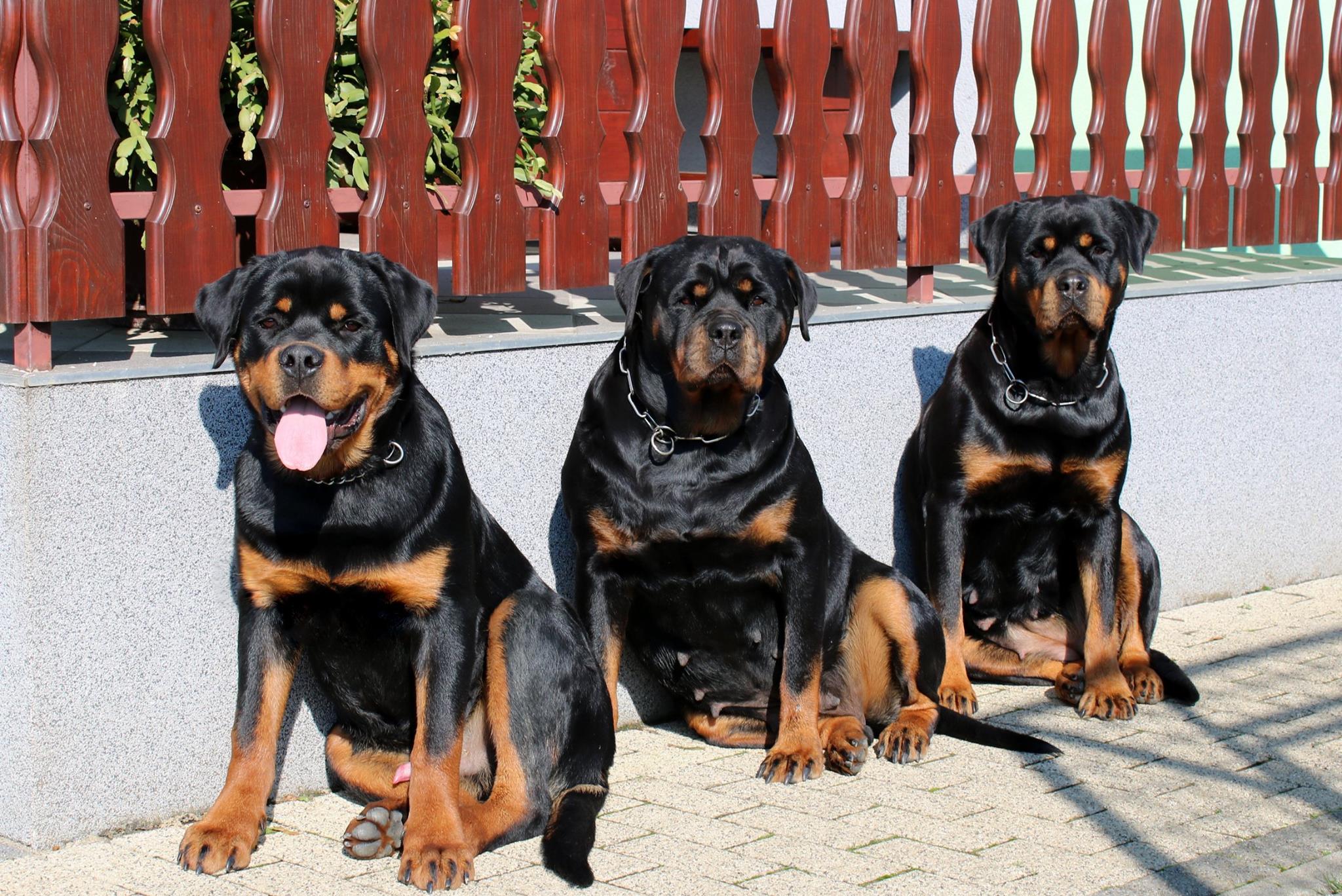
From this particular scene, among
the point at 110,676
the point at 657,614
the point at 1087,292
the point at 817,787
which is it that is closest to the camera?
the point at 110,676

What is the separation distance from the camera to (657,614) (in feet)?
15.4

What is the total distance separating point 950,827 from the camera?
4055 mm

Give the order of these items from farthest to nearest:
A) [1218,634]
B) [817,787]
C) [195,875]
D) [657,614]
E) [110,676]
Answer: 1. [1218,634]
2. [657,614]
3. [817,787]
4. [110,676]
5. [195,875]

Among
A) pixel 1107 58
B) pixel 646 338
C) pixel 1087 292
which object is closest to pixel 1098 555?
pixel 1087 292

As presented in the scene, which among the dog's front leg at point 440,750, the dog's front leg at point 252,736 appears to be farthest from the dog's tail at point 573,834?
the dog's front leg at point 252,736

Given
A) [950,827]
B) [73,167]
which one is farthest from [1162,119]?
[73,167]

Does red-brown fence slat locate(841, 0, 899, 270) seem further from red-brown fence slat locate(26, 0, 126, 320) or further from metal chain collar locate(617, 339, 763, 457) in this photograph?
red-brown fence slat locate(26, 0, 126, 320)

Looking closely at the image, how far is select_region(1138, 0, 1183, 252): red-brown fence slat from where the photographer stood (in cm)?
652

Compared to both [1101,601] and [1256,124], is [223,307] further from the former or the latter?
[1256,124]

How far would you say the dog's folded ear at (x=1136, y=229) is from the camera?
527 centimetres

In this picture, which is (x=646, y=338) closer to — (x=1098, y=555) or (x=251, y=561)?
(x=251, y=561)

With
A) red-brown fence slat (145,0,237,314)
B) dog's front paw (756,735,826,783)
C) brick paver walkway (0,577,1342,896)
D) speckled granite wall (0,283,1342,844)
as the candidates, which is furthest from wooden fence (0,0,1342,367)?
dog's front paw (756,735,826,783)

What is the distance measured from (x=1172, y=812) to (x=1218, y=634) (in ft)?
7.23

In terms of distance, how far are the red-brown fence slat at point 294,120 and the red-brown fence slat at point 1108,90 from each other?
130 inches
